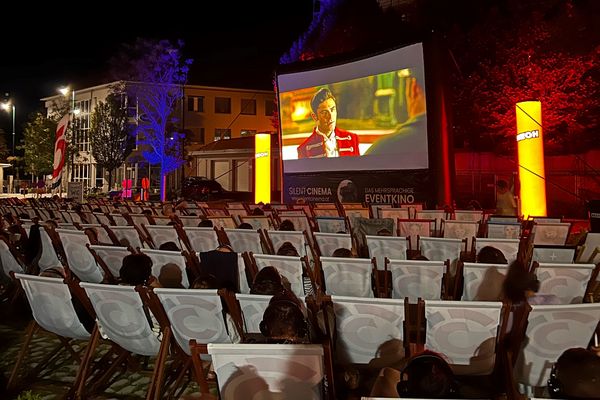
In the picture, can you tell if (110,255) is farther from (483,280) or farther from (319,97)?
(319,97)

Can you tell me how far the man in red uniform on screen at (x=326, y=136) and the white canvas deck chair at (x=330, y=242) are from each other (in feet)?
31.2

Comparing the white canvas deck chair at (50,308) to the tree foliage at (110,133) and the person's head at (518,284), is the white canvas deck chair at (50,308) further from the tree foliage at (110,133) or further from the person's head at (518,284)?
the tree foliage at (110,133)

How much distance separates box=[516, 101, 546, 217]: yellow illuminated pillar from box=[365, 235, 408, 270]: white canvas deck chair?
7614 mm

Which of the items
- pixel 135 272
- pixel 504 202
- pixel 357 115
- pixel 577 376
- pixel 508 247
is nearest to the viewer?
pixel 577 376

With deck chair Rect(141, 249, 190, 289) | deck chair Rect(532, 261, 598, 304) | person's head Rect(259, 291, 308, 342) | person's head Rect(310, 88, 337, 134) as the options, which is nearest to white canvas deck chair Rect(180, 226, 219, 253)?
deck chair Rect(141, 249, 190, 289)

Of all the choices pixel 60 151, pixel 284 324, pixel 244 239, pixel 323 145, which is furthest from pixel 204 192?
pixel 284 324

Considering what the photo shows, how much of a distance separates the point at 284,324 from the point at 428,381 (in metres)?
0.74

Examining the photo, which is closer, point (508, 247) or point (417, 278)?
point (417, 278)

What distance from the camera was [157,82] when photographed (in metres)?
30.8

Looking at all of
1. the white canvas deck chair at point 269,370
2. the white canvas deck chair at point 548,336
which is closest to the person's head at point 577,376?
the white canvas deck chair at point 548,336

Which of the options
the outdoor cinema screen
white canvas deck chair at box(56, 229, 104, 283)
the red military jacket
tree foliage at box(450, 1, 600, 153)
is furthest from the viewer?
tree foliage at box(450, 1, 600, 153)

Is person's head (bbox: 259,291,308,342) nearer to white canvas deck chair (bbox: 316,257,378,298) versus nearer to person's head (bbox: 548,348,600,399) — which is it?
person's head (bbox: 548,348,600,399)

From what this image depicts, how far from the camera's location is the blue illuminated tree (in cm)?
3058

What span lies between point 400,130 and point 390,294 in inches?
380
